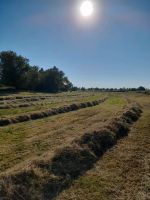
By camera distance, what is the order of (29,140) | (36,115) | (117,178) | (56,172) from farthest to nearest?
(36,115)
(29,140)
(117,178)
(56,172)

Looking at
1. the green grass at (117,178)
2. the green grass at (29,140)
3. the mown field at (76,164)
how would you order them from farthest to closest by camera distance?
the green grass at (29,140)
the green grass at (117,178)
the mown field at (76,164)

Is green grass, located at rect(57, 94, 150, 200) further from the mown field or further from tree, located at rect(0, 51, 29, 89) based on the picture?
tree, located at rect(0, 51, 29, 89)

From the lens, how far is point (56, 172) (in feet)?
44.8

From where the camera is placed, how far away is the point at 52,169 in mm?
13828

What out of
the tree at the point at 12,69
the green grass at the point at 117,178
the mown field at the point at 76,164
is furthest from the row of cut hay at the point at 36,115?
the tree at the point at 12,69

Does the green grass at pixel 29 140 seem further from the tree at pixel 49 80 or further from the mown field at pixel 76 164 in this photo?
the tree at pixel 49 80

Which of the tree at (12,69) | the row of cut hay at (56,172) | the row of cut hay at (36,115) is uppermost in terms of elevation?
the tree at (12,69)

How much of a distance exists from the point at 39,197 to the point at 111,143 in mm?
9458

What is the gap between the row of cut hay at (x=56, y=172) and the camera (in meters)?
11.5

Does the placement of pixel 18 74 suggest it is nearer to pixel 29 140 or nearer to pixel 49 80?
pixel 49 80

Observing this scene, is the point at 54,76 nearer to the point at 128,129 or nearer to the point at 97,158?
the point at 128,129

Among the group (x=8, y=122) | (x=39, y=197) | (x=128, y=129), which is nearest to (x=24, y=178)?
(x=39, y=197)

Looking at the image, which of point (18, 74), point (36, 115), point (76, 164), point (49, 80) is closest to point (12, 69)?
point (18, 74)

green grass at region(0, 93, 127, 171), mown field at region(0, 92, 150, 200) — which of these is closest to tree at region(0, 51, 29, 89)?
green grass at region(0, 93, 127, 171)
